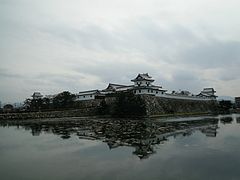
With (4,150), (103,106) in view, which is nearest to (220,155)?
(4,150)

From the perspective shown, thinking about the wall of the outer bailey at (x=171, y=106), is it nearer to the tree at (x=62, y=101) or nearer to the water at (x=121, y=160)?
the tree at (x=62, y=101)

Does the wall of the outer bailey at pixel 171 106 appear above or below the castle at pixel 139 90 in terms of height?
below

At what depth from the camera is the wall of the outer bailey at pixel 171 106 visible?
39.4 m

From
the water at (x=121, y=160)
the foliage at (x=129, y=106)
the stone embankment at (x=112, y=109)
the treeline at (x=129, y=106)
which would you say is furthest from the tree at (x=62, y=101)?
the water at (x=121, y=160)

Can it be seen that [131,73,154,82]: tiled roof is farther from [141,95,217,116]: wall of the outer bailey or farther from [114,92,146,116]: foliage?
[114,92,146,116]: foliage

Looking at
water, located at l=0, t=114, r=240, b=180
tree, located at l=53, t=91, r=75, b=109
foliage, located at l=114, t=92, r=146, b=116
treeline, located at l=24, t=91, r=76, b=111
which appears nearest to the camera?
water, located at l=0, t=114, r=240, b=180

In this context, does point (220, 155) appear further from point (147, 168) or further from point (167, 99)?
point (167, 99)

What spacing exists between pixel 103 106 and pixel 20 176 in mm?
32921

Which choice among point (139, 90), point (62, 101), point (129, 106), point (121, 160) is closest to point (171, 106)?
point (139, 90)

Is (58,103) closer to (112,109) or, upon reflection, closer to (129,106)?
(112,109)

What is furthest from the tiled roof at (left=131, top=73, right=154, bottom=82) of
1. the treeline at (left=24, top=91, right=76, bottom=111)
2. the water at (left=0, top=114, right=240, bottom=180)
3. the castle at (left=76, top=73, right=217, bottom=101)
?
the water at (left=0, top=114, right=240, bottom=180)

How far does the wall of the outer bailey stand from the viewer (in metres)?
39.4

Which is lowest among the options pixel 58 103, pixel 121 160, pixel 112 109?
pixel 121 160

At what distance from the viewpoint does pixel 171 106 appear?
144 ft
